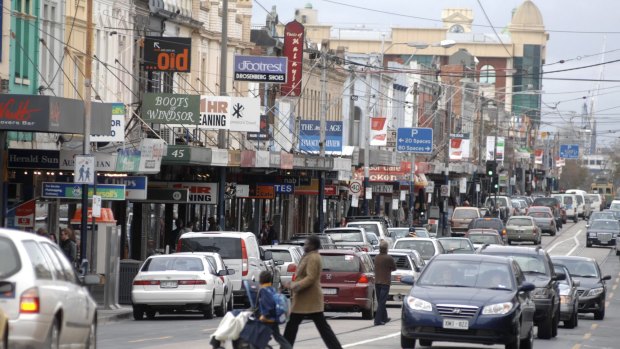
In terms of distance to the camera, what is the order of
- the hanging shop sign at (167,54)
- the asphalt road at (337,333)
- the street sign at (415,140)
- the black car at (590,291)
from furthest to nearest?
the street sign at (415,140)
the hanging shop sign at (167,54)
the black car at (590,291)
the asphalt road at (337,333)

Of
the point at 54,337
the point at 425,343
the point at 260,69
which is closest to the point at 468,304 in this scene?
the point at 425,343

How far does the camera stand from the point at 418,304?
68.7 feet

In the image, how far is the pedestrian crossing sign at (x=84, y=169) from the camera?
32688 millimetres

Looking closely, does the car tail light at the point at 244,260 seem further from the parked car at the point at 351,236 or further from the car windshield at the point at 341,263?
the parked car at the point at 351,236

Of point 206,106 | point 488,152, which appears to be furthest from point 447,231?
point 206,106

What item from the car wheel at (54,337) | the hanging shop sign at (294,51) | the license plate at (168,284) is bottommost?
the license plate at (168,284)

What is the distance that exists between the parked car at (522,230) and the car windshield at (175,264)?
4640 cm

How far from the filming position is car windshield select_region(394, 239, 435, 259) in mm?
42750

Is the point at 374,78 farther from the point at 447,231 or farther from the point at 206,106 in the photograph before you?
the point at 206,106

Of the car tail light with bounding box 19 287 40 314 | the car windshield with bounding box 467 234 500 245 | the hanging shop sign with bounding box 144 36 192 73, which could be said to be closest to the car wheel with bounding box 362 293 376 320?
the car tail light with bounding box 19 287 40 314

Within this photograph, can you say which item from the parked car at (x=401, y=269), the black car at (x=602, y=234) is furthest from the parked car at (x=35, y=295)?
the black car at (x=602, y=234)

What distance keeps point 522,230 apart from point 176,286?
48004 millimetres

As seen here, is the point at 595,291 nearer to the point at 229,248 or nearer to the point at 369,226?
the point at 229,248

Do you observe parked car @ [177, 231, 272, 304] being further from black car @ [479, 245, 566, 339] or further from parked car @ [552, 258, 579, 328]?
black car @ [479, 245, 566, 339]
